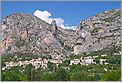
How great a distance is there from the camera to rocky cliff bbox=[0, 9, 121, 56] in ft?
112

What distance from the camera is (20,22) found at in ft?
121

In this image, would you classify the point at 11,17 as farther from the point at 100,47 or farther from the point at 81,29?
the point at 100,47

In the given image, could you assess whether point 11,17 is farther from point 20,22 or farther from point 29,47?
point 29,47

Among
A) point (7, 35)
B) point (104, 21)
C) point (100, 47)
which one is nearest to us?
point (100, 47)

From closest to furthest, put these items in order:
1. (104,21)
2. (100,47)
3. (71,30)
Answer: (100,47), (104,21), (71,30)

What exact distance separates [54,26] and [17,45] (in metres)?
5.13

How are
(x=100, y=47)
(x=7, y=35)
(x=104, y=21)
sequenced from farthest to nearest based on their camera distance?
(x=104, y=21) < (x=7, y=35) < (x=100, y=47)

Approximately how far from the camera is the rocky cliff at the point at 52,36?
34.3m

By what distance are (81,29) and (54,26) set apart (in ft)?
10.0

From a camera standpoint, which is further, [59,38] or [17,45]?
[59,38]

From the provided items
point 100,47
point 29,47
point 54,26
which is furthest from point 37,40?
point 100,47

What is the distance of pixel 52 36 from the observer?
120 ft

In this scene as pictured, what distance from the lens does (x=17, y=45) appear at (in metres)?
34.9

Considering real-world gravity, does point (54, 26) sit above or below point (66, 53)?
above
